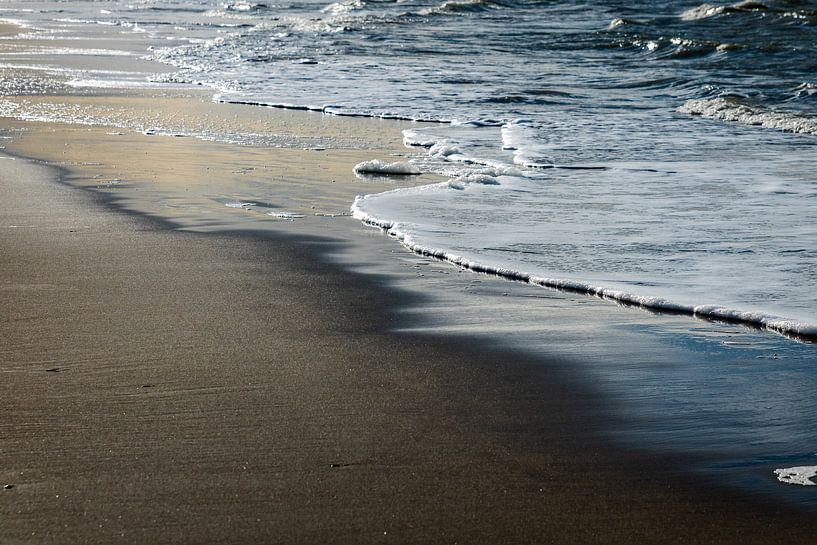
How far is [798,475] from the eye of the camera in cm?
269

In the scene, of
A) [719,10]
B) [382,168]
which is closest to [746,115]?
[382,168]

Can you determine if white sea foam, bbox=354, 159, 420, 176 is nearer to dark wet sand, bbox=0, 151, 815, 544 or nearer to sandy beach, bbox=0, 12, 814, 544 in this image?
sandy beach, bbox=0, 12, 814, 544

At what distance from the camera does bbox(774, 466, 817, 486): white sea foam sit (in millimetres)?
2653

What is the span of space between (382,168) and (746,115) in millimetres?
5183

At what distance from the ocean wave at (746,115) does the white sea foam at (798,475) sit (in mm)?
8122

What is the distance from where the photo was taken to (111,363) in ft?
11.3

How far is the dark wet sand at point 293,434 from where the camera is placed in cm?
241

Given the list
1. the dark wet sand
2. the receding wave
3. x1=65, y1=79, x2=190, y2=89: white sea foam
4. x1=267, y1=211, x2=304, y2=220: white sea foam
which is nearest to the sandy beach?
the dark wet sand

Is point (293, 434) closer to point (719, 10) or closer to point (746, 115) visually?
point (746, 115)

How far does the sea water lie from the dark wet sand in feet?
1.26

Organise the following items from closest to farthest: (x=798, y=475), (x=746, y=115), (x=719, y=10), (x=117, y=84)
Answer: (x=798, y=475) → (x=746, y=115) → (x=117, y=84) → (x=719, y=10)

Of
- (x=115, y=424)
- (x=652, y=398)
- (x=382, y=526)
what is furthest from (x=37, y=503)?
(x=652, y=398)

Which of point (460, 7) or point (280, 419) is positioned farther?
point (460, 7)

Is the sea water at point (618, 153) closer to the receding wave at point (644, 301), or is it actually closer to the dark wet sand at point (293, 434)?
the receding wave at point (644, 301)
